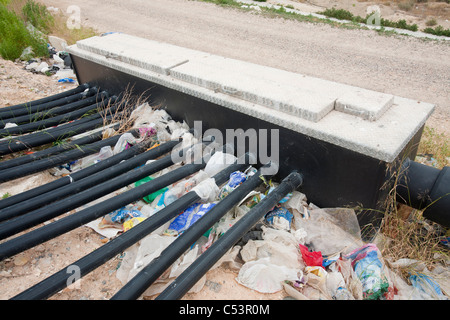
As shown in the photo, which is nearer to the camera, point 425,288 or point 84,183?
point 425,288

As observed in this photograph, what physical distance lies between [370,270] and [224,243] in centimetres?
99

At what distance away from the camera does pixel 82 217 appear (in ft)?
8.02

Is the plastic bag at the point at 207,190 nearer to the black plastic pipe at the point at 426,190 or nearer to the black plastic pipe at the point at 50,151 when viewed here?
the black plastic pipe at the point at 426,190

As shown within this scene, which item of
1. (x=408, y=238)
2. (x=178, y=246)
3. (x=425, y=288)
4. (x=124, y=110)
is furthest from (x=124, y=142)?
(x=425, y=288)

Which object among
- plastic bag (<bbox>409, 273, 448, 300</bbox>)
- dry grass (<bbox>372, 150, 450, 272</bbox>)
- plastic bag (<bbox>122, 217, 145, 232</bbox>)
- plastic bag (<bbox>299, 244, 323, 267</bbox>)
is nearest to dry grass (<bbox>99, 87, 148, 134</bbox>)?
plastic bag (<bbox>122, 217, 145, 232</bbox>)

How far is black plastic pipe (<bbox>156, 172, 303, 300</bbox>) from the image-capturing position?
6.48 feet

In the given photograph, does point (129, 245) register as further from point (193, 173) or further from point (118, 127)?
point (118, 127)

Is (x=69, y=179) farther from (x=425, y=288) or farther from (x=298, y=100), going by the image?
(x=425, y=288)

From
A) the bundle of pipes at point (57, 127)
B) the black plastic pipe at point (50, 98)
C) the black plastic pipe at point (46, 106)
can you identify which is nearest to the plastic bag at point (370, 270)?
the bundle of pipes at point (57, 127)

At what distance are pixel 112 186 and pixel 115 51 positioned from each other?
2.24 metres

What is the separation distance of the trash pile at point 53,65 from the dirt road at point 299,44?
11.1ft

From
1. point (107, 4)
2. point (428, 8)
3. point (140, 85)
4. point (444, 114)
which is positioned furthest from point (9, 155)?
point (428, 8)

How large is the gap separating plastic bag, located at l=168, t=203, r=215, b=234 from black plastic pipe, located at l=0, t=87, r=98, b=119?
111 inches

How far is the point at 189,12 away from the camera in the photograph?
38.7ft
